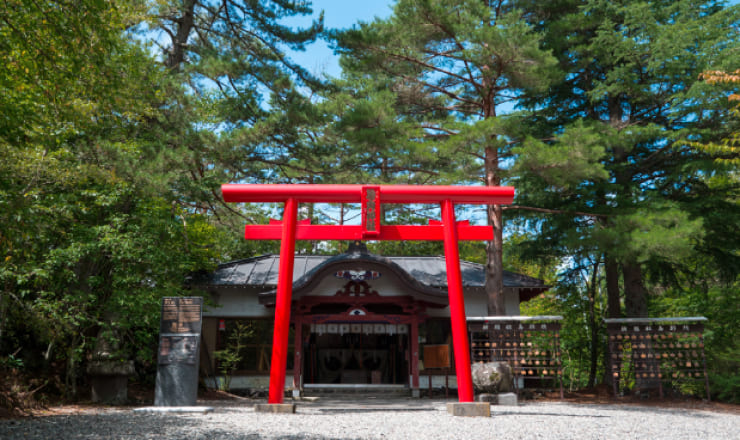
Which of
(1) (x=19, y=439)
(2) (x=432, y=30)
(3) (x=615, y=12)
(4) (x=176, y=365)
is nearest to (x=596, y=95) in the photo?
(3) (x=615, y=12)

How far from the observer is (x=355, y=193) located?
7660 mm

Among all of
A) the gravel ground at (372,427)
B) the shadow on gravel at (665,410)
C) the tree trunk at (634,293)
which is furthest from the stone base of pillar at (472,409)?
the tree trunk at (634,293)

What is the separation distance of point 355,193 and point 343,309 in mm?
5957

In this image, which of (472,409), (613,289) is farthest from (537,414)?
(613,289)

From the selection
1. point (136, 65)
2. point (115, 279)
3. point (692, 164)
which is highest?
point (136, 65)

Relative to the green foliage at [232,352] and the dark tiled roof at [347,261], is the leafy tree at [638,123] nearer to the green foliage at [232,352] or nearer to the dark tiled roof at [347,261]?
the dark tiled roof at [347,261]

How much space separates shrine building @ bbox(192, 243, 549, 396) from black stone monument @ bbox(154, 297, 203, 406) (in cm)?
309

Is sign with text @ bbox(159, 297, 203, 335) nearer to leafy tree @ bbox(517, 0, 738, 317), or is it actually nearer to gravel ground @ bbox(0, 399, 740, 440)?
gravel ground @ bbox(0, 399, 740, 440)

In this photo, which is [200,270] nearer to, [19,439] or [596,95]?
[19,439]

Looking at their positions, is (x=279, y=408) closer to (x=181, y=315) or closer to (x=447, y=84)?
(x=181, y=315)

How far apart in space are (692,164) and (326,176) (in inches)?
341

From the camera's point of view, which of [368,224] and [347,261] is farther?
[347,261]

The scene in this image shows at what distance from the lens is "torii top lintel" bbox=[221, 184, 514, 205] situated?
7.58 metres

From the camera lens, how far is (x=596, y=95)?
11.6 metres
